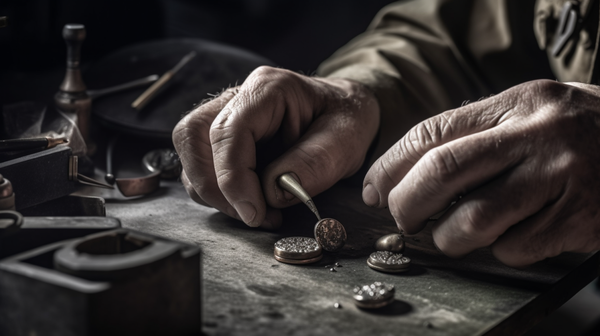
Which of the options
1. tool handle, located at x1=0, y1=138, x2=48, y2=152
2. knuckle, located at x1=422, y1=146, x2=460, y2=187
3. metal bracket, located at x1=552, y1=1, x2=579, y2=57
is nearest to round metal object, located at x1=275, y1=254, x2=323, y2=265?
knuckle, located at x1=422, y1=146, x2=460, y2=187

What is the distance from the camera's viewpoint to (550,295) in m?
0.91

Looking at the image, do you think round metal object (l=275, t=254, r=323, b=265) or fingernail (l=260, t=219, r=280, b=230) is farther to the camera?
A: fingernail (l=260, t=219, r=280, b=230)

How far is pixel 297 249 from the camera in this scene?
3.25 feet

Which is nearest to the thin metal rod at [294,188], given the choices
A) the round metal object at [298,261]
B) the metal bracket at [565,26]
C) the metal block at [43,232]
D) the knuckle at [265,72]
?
the round metal object at [298,261]

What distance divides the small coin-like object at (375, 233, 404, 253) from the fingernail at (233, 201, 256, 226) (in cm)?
24

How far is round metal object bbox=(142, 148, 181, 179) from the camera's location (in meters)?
1.43

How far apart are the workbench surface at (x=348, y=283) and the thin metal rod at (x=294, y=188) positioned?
0.22ft

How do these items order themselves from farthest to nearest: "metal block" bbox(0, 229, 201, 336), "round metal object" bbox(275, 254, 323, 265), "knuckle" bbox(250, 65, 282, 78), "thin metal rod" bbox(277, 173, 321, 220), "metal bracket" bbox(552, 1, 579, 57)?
"metal bracket" bbox(552, 1, 579, 57)
"knuckle" bbox(250, 65, 282, 78)
"thin metal rod" bbox(277, 173, 321, 220)
"round metal object" bbox(275, 254, 323, 265)
"metal block" bbox(0, 229, 201, 336)

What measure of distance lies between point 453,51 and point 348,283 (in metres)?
1.13

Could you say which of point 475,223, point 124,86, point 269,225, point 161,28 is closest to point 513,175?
point 475,223

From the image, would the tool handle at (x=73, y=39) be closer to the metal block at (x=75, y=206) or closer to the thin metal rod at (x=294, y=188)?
the metal block at (x=75, y=206)

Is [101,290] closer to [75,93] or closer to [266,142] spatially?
[266,142]

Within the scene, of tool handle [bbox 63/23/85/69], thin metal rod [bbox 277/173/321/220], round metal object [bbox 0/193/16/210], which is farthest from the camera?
tool handle [bbox 63/23/85/69]

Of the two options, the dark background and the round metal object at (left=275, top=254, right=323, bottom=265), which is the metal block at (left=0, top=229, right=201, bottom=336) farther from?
the dark background
